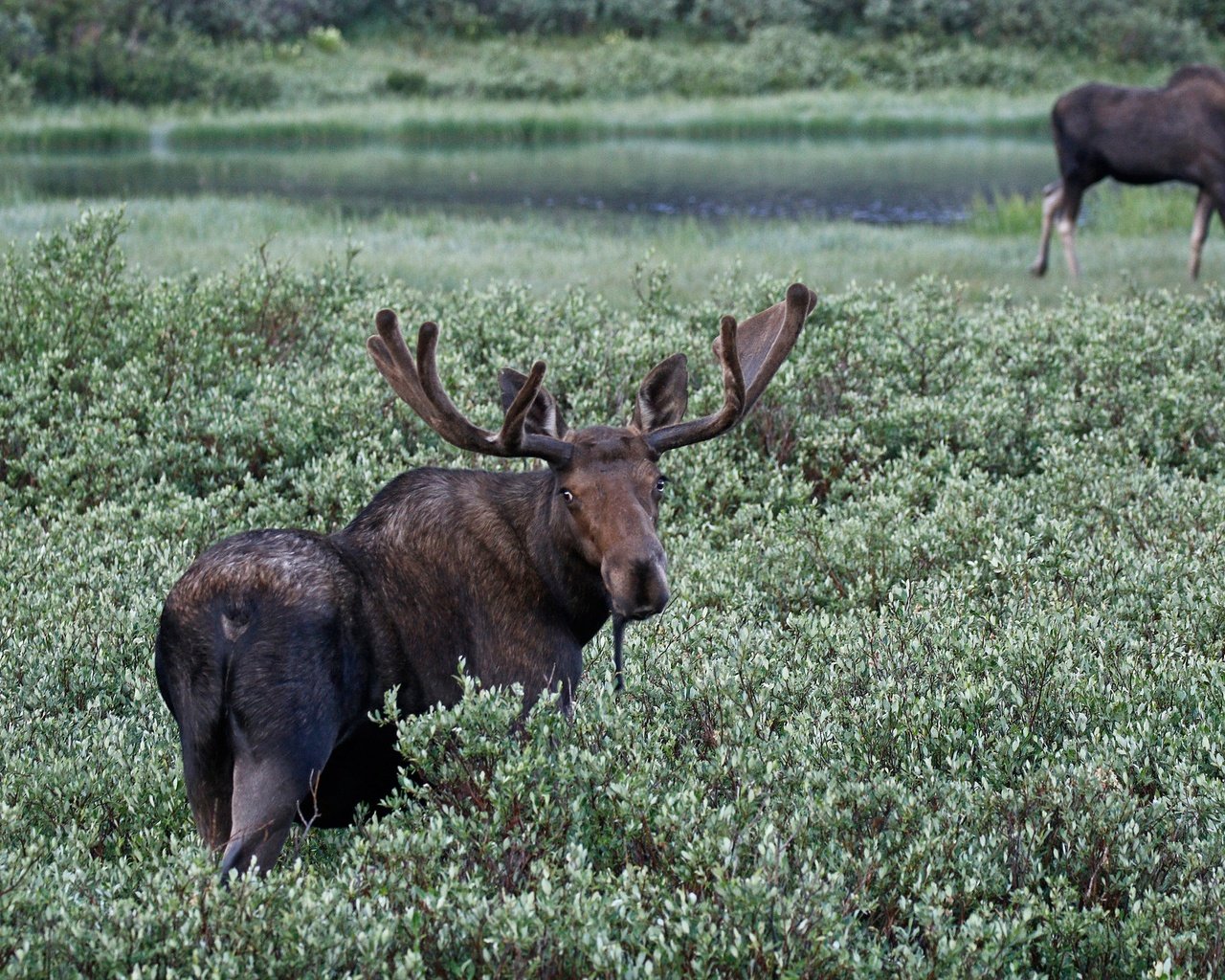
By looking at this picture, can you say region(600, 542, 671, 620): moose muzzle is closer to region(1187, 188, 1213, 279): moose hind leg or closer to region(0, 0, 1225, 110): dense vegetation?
region(1187, 188, 1213, 279): moose hind leg

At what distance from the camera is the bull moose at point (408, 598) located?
4.07m

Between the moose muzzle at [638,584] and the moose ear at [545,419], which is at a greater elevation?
the moose ear at [545,419]

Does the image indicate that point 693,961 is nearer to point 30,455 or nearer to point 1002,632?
point 1002,632

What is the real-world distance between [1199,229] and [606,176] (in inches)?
559

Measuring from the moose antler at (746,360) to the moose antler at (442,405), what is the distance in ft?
1.24

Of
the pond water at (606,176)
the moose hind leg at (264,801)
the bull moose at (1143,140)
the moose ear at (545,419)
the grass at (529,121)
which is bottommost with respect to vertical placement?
the pond water at (606,176)

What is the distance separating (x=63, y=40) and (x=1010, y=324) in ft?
97.7

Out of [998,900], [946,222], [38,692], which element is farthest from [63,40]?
[998,900]

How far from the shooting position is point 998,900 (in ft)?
13.1

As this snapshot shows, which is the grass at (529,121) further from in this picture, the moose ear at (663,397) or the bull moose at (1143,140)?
the moose ear at (663,397)

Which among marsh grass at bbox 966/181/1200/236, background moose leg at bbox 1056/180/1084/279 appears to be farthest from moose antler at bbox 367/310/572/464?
marsh grass at bbox 966/181/1200/236

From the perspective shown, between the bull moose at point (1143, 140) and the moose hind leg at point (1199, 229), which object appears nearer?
the moose hind leg at point (1199, 229)

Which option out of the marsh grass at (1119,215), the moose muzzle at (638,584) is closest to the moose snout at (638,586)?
the moose muzzle at (638,584)

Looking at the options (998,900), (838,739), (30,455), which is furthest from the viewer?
(30,455)
